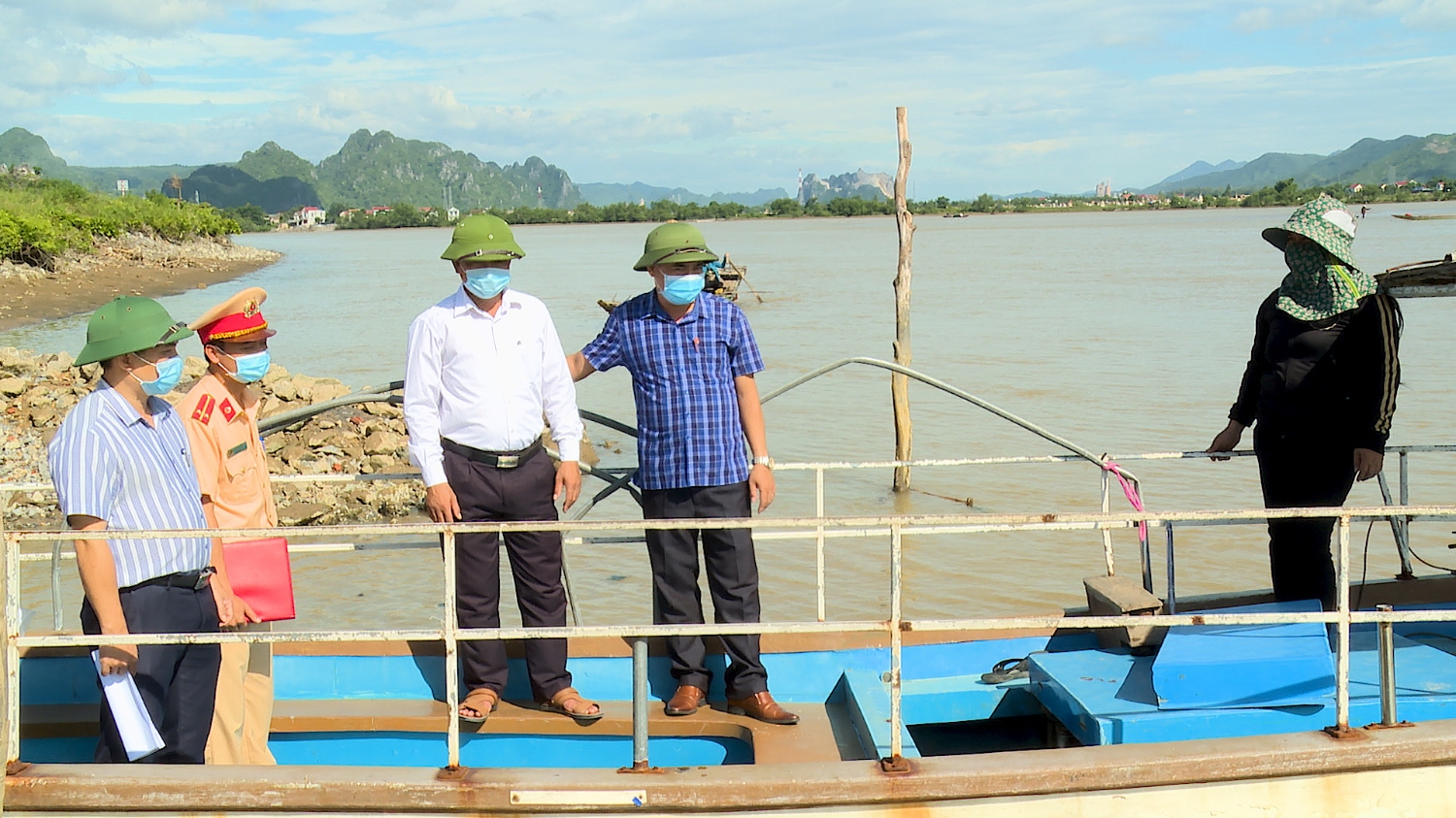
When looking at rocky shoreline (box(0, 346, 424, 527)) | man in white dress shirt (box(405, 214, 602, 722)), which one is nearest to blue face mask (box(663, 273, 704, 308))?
man in white dress shirt (box(405, 214, 602, 722))

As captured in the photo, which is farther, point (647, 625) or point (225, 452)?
point (225, 452)

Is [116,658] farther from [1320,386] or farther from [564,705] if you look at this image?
[1320,386]

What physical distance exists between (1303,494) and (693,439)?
88.1 inches

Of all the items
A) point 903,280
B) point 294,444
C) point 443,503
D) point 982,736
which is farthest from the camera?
point 294,444

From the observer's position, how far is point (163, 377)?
3400 millimetres

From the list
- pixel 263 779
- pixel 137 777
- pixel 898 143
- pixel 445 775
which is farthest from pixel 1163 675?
pixel 898 143

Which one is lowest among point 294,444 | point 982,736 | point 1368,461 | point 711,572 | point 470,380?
point 982,736

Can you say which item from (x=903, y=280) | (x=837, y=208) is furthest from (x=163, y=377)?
(x=837, y=208)

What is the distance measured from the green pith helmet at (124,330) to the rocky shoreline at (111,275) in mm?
17834

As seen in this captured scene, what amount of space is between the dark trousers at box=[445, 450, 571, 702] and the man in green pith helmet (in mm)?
819

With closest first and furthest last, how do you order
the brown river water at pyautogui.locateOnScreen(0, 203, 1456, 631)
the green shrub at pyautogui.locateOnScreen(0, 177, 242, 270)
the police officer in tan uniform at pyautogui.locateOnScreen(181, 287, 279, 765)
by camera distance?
the police officer in tan uniform at pyautogui.locateOnScreen(181, 287, 279, 765) → the brown river water at pyautogui.locateOnScreen(0, 203, 1456, 631) → the green shrub at pyautogui.locateOnScreen(0, 177, 242, 270)

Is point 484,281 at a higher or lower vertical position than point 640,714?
higher

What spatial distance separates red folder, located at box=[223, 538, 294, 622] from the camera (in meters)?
3.74

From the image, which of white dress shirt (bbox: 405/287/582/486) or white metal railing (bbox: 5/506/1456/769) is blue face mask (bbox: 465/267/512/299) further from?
white metal railing (bbox: 5/506/1456/769)
